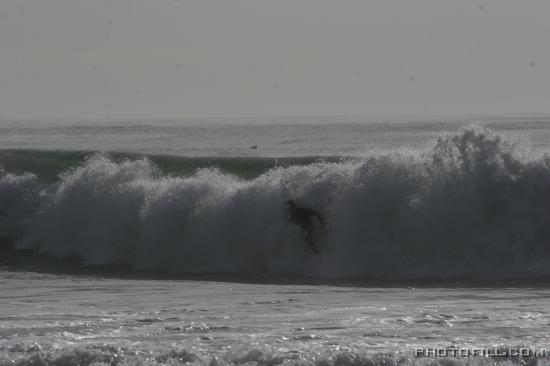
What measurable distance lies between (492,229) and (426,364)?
9.20 m

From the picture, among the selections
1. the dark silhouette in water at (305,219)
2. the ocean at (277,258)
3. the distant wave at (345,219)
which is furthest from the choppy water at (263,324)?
the dark silhouette in water at (305,219)

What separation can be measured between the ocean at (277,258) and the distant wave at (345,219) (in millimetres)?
36

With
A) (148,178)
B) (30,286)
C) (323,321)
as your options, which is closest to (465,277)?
(323,321)

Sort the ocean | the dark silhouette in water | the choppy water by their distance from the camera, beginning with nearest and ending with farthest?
the choppy water → the ocean → the dark silhouette in water

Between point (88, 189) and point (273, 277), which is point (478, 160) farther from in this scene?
point (88, 189)

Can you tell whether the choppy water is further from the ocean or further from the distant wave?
the distant wave

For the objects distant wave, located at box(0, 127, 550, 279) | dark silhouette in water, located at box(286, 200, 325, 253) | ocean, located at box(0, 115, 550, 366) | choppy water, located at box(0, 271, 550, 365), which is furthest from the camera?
dark silhouette in water, located at box(286, 200, 325, 253)

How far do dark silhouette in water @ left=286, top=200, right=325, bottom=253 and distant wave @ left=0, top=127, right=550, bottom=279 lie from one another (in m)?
0.17

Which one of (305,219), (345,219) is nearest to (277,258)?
(305,219)

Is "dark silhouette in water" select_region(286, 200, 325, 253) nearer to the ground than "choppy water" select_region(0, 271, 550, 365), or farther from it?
farther from it

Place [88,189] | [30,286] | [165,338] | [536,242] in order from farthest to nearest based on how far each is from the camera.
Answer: [88,189] < [536,242] < [30,286] < [165,338]

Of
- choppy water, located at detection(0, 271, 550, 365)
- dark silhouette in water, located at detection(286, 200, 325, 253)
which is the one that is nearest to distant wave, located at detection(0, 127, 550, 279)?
dark silhouette in water, located at detection(286, 200, 325, 253)

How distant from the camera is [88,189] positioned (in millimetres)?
24594

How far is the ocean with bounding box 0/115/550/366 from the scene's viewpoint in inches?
450
